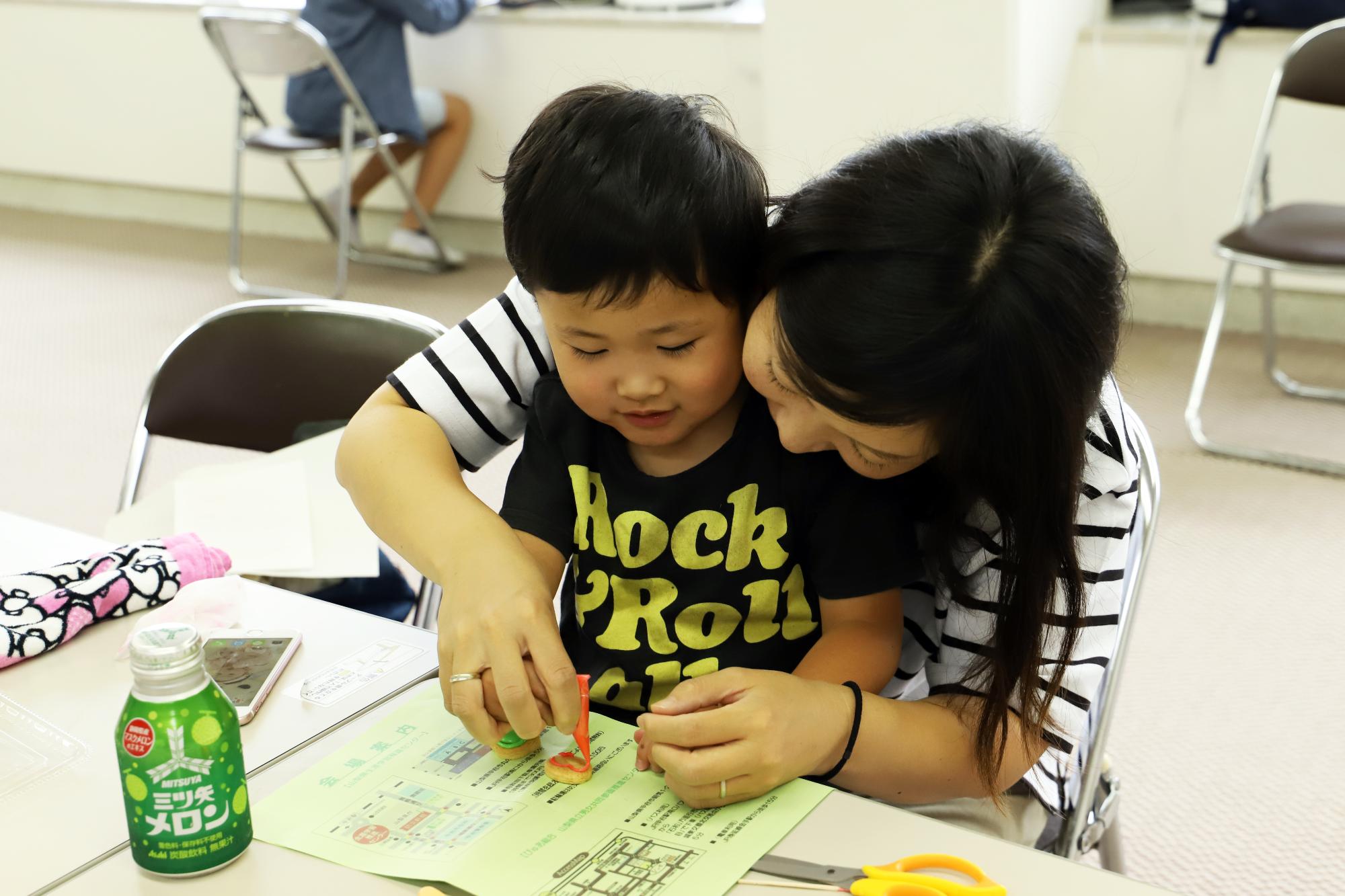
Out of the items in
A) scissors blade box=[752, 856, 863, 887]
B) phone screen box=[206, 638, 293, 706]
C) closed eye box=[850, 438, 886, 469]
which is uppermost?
closed eye box=[850, 438, 886, 469]

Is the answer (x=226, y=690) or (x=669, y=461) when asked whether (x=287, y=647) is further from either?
(x=669, y=461)

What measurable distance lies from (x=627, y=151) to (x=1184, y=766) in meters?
1.42

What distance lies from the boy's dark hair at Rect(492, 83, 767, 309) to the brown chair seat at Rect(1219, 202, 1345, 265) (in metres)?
2.02

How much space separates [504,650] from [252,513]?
60 cm

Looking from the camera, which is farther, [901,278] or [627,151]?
[627,151]

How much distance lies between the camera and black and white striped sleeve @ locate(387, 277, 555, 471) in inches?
43.9

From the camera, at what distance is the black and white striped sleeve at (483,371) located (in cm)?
111

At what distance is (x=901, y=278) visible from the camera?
80 cm

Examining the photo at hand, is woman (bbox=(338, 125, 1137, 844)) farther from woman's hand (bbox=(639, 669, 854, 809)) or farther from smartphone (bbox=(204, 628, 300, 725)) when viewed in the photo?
smartphone (bbox=(204, 628, 300, 725))

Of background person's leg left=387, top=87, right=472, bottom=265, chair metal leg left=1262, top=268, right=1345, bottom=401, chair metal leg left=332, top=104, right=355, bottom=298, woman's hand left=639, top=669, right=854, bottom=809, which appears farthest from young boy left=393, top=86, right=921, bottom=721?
background person's leg left=387, top=87, right=472, bottom=265

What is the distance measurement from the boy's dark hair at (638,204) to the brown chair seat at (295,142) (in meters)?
3.13

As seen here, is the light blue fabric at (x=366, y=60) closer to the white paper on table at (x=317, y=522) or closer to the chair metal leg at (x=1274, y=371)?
the chair metal leg at (x=1274, y=371)

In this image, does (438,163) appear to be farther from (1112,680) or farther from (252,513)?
(1112,680)

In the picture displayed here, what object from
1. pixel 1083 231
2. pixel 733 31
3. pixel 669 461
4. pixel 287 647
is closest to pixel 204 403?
pixel 287 647
